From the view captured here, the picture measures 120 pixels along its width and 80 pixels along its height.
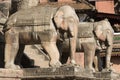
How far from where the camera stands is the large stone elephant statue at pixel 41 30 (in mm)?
14047

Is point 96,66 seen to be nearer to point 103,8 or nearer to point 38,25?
point 38,25

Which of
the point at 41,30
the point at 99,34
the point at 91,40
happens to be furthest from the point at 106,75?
the point at 41,30

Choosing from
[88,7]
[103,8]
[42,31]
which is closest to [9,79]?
[42,31]

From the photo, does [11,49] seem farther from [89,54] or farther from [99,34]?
[99,34]

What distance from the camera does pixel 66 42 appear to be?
15.5 m

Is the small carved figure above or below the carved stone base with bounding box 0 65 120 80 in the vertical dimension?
above

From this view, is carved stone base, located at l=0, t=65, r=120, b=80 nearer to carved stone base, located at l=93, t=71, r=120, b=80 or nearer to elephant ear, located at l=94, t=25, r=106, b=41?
carved stone base, located at l=93, t=71, r=120, b=80

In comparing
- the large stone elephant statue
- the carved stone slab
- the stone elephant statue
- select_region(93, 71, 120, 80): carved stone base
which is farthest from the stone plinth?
select_region(93, 71, 120, 80): carved stone base

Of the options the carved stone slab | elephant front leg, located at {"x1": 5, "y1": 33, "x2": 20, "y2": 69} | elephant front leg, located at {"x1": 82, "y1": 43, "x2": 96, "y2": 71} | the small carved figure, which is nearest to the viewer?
the carved stone slab

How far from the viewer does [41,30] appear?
559 inches

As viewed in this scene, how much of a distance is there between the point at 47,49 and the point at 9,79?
50.4 inches

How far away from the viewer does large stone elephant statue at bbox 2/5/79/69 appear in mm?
14047

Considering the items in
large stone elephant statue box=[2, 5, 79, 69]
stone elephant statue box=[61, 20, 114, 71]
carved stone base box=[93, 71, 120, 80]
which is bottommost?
carved stone base box=[93, 71, 120, 80]

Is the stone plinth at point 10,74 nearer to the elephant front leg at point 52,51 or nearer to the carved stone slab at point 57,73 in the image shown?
the carved stone slab at point 57,73
